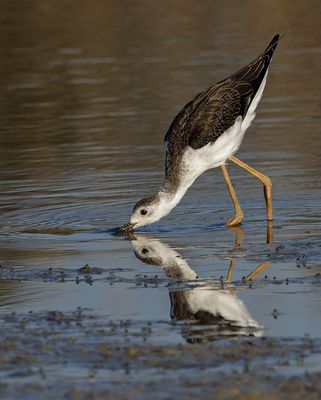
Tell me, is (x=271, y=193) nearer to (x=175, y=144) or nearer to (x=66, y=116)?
(x=175, y=144)

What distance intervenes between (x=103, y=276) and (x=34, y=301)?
976mm

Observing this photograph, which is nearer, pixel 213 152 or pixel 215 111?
pixel 213 152

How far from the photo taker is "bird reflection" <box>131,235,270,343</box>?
7.95 meters

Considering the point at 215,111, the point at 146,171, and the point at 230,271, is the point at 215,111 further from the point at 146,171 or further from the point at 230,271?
the point at 230,271

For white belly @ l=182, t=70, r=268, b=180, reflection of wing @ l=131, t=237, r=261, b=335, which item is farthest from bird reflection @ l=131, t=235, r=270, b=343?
white belly @ l=182, t=70, r=268, b=180


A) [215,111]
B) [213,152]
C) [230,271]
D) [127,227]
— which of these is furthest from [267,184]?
[230,271]

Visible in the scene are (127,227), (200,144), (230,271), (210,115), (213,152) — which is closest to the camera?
(230,271)

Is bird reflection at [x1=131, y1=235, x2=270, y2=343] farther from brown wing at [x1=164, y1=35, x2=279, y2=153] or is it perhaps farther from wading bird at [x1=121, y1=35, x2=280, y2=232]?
brown wing at [x1=164, y1=35, x2=279, y2=153]

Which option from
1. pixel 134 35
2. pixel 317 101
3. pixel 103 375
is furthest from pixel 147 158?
pixel 134 35

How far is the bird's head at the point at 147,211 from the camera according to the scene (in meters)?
11.9

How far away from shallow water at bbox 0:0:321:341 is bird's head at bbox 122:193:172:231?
0.54 ft

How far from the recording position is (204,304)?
870cm

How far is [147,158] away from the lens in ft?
51.7

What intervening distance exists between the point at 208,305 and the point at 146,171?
6.47m
